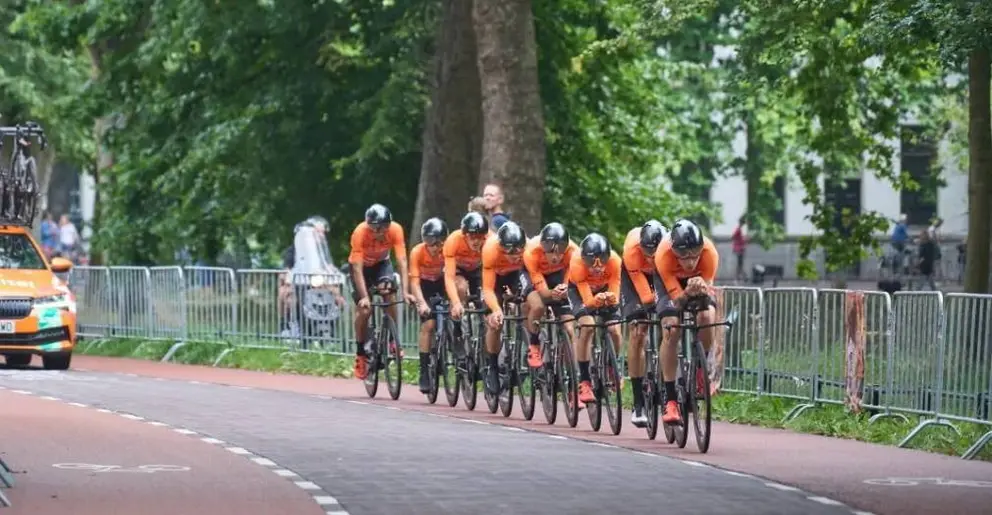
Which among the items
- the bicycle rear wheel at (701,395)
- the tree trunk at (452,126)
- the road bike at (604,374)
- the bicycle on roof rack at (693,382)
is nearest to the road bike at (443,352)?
the road bike at (604,374)

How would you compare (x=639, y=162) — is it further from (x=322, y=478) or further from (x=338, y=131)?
(x=322, y=478)

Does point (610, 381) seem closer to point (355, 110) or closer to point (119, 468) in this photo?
point (119, 468)

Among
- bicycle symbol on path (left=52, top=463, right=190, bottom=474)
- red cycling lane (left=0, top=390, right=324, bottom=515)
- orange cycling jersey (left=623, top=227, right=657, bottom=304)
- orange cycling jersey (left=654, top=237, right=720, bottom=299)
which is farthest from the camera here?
orange cycling jersey (left=623, top=227, right=657, bottom=304)

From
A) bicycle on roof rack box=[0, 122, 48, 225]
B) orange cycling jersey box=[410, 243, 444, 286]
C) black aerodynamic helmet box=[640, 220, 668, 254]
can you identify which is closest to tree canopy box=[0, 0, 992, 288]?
bicycle on roof rack box=[0, 122, 48, 225]

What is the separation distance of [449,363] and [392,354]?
108 centimetres

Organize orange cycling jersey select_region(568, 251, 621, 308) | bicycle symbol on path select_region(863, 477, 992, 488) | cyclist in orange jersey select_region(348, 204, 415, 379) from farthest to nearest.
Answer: cyclist in orange jersey select_region(348, 204, 415, 379) → orange cycling jersey select_region(568, 251, 621, 308) → bicycle symbol on path select_region(863, 477, 992, 488)

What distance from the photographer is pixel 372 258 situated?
25.9 meters

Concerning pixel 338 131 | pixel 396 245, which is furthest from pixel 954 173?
pixel 396 245

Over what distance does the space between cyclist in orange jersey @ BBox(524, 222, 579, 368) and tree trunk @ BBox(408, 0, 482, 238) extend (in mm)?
14019

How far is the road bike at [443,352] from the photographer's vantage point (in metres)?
24.7

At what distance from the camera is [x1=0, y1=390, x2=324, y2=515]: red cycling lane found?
15109mm

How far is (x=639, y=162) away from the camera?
45594mm

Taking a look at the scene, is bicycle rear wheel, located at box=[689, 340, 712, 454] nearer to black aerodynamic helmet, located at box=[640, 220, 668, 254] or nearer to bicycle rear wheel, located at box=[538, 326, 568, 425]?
black aerodynamic helmet, located at box=[640, 220, 668, 254]

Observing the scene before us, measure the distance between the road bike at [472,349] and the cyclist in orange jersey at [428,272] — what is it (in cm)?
43
